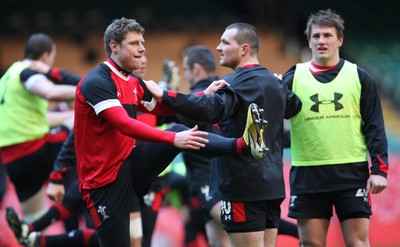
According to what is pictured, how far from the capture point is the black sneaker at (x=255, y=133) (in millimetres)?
5266

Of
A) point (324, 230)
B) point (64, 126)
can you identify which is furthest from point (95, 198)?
point (64, 126)

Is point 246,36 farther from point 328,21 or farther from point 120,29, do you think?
point 120,29

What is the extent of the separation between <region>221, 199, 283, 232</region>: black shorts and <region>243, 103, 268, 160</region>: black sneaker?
0.65 metres

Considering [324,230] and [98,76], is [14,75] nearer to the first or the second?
[98,76]

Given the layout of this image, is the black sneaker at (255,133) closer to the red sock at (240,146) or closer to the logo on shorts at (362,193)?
the red sock at (240,146)

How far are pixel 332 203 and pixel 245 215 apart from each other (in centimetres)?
100

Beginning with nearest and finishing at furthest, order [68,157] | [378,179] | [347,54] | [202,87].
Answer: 1. [378,179]
2. [68,157]
3. [202,87]
4. [347,54]

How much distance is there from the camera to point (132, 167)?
18.3 feet

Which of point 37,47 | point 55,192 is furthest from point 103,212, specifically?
point 37,47

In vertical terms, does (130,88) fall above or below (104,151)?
above

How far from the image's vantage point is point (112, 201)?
18.1ft

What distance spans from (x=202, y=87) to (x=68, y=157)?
1.49 m

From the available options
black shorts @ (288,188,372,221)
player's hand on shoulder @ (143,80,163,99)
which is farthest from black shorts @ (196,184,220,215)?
player's hand on shoulder @ (143,80,163,99)

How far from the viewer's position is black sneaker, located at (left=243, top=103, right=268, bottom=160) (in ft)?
17.3
